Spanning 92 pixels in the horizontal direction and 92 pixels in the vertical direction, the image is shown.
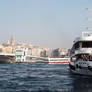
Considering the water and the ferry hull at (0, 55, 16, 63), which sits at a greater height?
the ferry hull at (0, 55, 16, 63)

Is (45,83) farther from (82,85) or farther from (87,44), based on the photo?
(87,44)

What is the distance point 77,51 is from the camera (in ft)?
124

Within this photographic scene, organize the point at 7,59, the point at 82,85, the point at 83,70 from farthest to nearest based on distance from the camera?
the point at 7,59
the point at 83,70
the point at 82,85

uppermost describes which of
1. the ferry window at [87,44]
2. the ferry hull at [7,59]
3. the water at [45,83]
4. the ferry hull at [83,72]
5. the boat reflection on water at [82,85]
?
the ferry window at [87,44]

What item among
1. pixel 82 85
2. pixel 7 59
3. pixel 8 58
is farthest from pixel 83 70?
pixel 8 58

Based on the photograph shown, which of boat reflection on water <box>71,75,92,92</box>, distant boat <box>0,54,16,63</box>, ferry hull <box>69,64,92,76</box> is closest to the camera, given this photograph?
boat reflection on water <box>71,75,92,92</box>

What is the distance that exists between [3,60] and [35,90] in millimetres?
134229

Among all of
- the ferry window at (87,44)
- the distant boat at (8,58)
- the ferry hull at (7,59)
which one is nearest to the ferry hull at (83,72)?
the ferry window at (87,44)

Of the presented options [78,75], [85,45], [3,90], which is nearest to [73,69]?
[78,75]

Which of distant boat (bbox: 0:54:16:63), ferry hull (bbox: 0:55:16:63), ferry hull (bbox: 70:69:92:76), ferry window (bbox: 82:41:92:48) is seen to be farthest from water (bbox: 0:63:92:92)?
distant boat (bbox: 0:54:16:63)

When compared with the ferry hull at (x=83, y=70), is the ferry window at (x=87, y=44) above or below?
above

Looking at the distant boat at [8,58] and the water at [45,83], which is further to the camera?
the distant boat at [8,58]

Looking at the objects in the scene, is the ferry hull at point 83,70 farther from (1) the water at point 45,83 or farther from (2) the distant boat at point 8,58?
(2) the distant boat at point 8,58

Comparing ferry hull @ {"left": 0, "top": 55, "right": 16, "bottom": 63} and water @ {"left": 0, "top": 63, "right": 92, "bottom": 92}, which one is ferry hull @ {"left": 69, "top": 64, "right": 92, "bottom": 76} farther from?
ferry hull @ {"left": 0, "top": 55, "right": 16, "bottom": 63}
